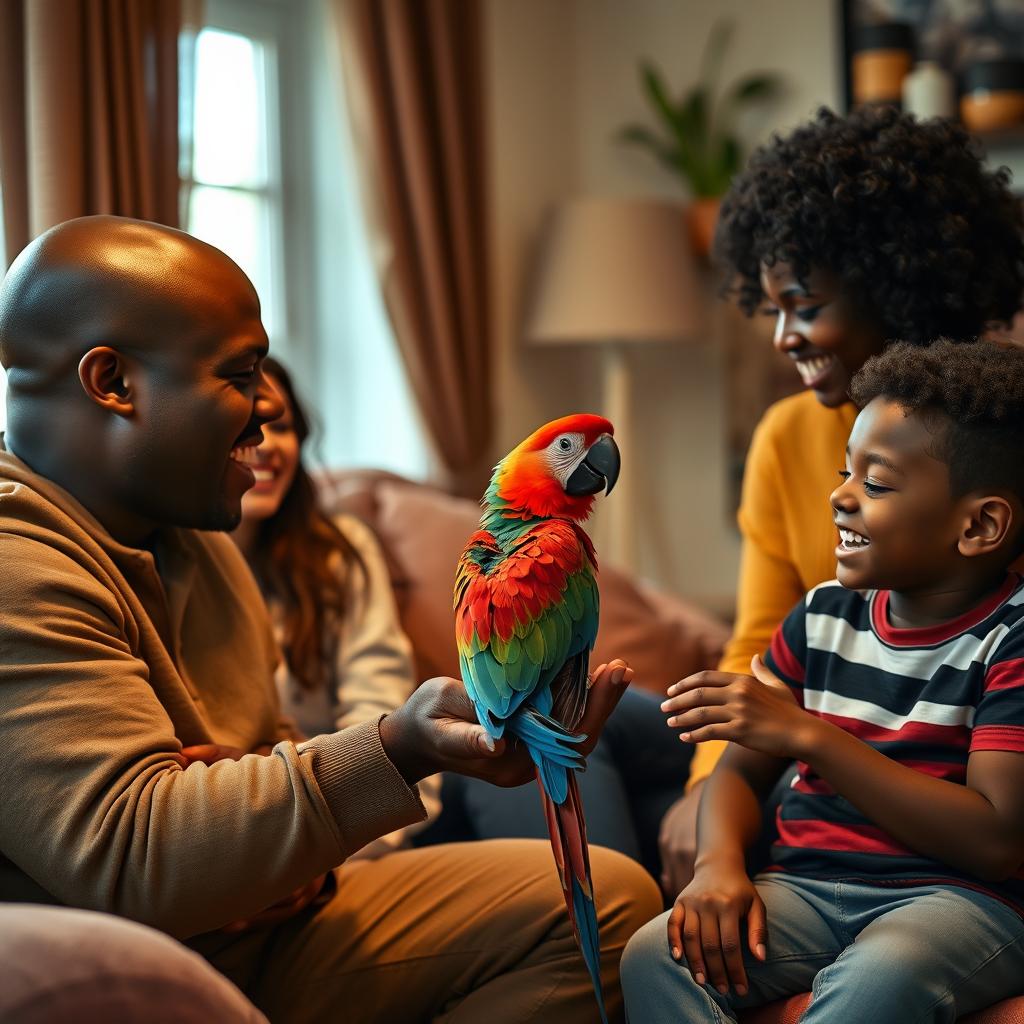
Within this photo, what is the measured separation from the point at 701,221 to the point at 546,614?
2555 mm

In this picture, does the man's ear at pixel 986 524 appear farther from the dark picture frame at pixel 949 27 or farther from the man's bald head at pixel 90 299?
the dark picture frame at pixel 949 27

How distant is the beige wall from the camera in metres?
3.39

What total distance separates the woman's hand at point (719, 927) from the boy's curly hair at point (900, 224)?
26.2 inches

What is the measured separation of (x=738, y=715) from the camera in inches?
40.9

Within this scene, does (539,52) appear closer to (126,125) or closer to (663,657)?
(126,125)

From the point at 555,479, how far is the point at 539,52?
285 cm

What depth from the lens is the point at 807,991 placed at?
1.10 metres

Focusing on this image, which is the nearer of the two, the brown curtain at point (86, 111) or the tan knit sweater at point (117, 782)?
the tan knit sweater at point (117, 782)

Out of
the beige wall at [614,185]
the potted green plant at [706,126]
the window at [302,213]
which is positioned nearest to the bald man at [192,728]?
the window at [302,213]

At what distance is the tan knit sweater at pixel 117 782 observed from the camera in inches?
37.4

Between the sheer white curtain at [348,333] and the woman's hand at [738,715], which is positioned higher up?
the sheer white curtain at [348,333]

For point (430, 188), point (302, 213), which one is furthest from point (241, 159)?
point (430, 188)

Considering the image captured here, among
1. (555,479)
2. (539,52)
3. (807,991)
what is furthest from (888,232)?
(539,52)

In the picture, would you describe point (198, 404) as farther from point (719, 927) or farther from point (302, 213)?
point (302, 213)
